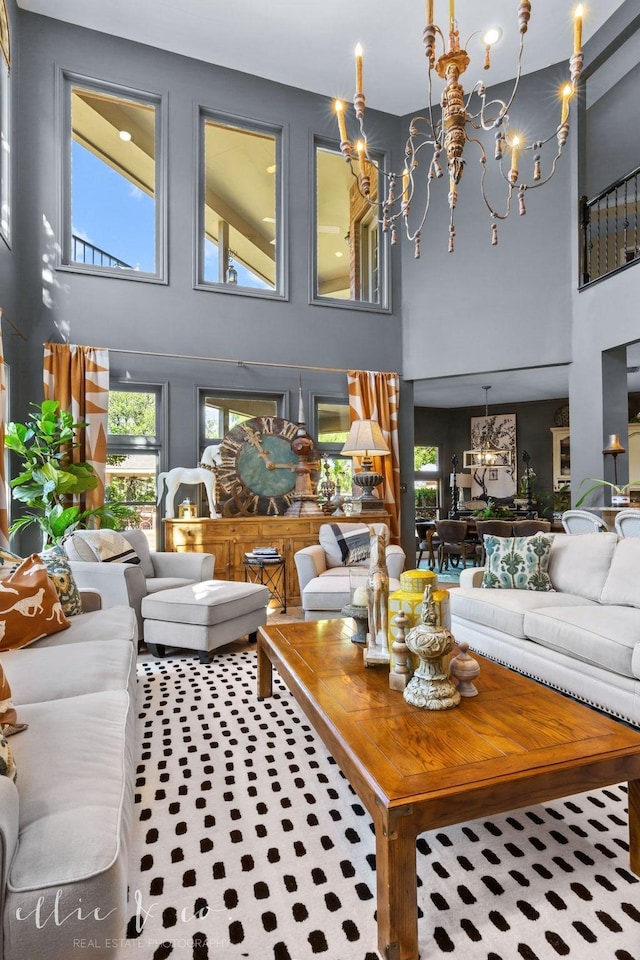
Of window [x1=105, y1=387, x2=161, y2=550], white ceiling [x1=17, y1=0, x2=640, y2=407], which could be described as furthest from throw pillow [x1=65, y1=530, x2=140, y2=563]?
white ceiling [x1=17, y1=0, x2=640, y2=407]

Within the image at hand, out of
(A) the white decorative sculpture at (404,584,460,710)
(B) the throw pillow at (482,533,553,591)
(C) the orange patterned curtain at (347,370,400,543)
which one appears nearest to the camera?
(A) the white decorative sculpture at (404,584,460,710)

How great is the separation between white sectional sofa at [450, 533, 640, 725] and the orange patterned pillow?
89.8 inches

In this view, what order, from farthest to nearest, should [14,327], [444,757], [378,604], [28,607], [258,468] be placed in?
→ [258,468] → [14,327] → [28,607] → [378,604] → [444,757]

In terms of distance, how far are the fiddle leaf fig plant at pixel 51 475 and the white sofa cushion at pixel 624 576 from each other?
147 inches

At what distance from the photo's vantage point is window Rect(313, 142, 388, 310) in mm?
5875

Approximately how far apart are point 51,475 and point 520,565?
138 inches

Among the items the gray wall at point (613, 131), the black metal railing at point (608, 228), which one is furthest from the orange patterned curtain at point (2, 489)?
the gray wall at point (613, 131)

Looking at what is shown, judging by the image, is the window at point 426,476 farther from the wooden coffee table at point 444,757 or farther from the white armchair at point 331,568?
the wooden coffee table at point 444,757

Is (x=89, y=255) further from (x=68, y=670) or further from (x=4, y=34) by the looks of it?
(x=68, y=670)

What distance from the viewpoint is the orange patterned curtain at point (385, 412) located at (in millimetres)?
5688

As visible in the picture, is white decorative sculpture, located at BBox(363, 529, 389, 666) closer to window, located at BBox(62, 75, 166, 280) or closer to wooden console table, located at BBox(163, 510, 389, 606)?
wooden console table, located at BBox(163, 510, 389, 606)

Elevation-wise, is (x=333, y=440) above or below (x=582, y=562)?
above

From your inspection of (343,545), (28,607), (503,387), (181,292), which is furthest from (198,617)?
(503,387)

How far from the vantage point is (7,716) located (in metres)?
1.45
